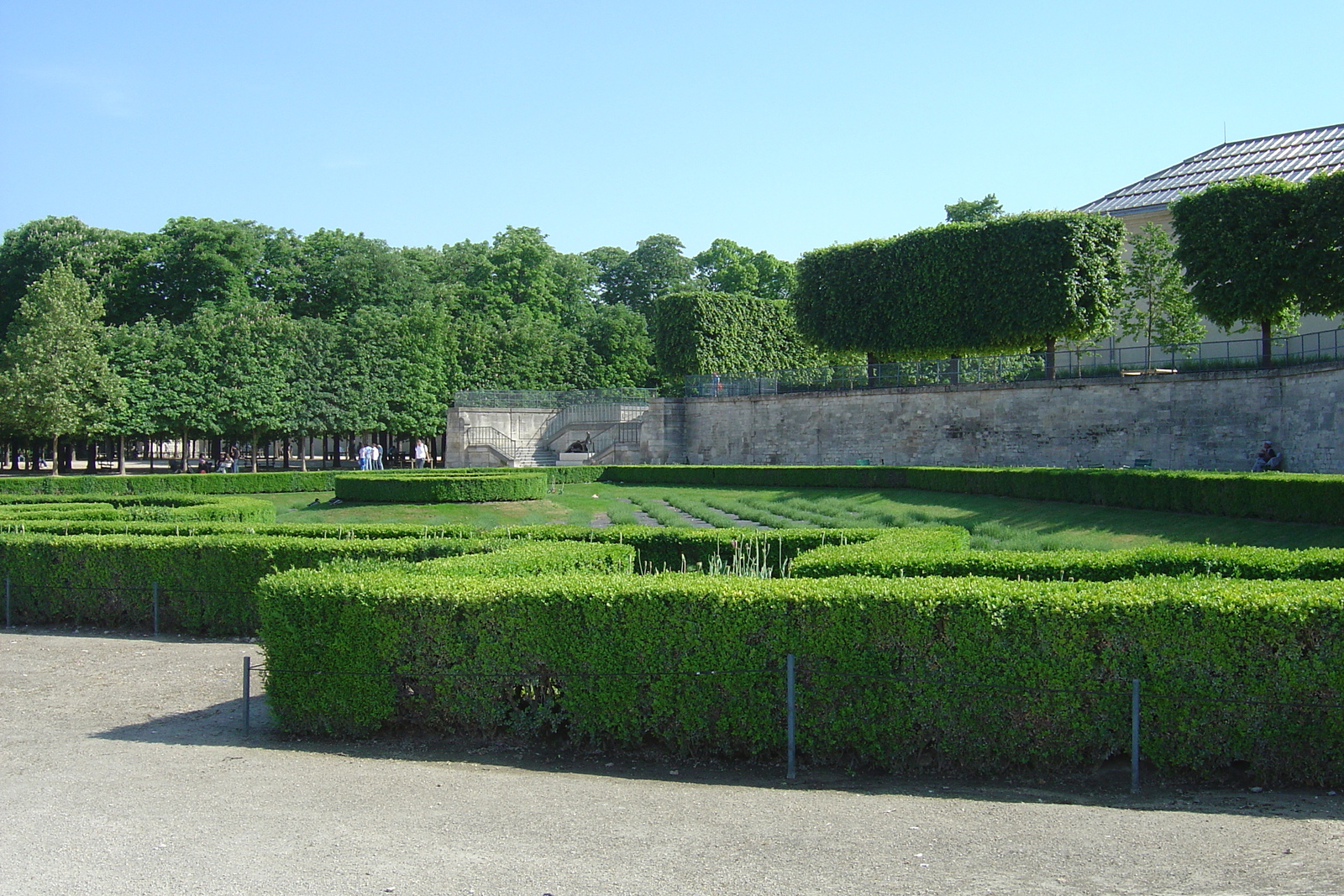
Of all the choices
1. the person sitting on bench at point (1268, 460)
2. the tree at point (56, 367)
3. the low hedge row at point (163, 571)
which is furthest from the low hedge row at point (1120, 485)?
the tree at point (56, 367)

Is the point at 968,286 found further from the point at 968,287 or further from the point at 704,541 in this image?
the point at 704,541

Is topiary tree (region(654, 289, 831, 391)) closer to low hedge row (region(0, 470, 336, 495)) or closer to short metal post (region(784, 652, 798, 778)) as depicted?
low hedge row (region(0, 470, 336, 495))

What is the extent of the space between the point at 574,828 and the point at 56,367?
4303 cm

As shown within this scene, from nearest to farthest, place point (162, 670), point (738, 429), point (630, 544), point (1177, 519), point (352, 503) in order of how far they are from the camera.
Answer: point (162, 670) < point (630, 544) < point (1177, 519) < point (352, 503) < point (738, 429)

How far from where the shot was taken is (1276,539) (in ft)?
57.0

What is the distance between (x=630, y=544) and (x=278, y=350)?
39401 mm

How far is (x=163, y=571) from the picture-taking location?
14094 mm

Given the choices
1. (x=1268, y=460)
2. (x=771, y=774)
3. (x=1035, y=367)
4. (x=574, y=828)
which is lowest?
(x=771, y=774)

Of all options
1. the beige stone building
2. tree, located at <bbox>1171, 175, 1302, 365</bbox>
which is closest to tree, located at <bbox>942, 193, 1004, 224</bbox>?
the beige stone building

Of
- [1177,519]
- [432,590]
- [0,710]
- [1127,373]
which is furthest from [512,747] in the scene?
[1127,373]

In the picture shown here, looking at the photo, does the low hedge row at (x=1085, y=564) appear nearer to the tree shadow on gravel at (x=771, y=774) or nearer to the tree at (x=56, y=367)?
the tree shadow on gravel at (x=771, y=774)

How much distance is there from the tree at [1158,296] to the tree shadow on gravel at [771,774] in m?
34.1

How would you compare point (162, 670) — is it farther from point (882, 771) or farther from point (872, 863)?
point (872, 863)

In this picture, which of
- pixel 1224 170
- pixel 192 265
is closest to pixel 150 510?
pixel 192 265
